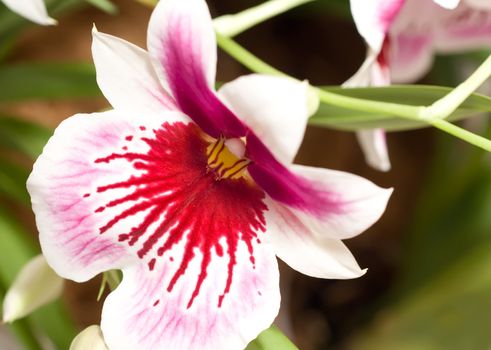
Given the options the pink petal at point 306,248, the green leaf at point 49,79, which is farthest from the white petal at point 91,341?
the green leaf at point 49,79

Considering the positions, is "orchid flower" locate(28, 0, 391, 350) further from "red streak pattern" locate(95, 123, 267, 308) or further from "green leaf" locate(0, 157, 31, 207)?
"green leaf" locate(0, 157, 31, 207)

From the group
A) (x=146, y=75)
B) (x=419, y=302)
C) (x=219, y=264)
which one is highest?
(x=146, y=75)

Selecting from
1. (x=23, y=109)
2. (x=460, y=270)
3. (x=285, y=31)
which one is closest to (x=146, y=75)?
(x=23, y=109)

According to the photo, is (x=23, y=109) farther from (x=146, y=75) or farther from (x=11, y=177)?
(x=146, y=75)

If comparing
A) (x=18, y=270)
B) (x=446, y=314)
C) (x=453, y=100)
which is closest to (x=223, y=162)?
(x=453, y=100)

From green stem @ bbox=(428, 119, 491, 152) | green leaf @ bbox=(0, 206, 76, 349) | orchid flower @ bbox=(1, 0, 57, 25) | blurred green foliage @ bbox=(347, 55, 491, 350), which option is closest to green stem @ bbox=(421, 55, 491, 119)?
green stem @ bbox=(428, 119, 491, 152)

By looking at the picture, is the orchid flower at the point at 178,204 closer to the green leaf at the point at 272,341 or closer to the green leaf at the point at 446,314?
the green leaf at the point at 272,341
